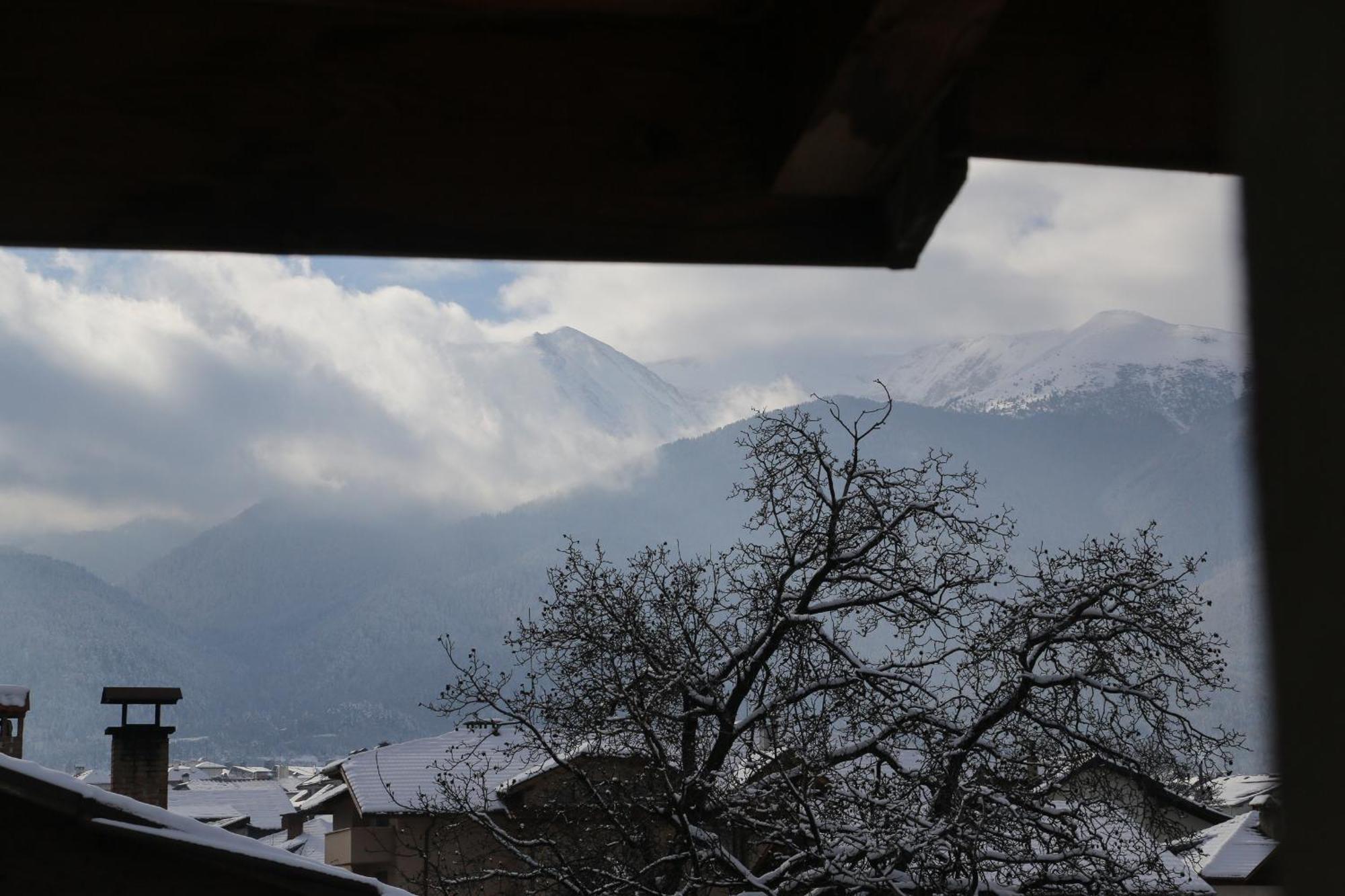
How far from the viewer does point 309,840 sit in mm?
34031

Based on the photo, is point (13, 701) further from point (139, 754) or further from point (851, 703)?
point (851, 703)

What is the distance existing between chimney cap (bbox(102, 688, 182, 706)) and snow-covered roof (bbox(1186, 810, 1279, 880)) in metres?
14.6

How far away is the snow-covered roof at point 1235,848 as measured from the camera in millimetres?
18509

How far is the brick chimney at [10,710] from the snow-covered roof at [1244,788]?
35.1 ft

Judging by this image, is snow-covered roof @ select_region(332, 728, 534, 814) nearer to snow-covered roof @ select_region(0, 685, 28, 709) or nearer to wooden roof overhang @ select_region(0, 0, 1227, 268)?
snow-covered roof @ select_region(0, 685, 28, 709)

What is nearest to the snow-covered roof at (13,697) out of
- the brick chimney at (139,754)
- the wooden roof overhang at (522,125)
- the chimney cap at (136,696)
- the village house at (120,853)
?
the brick chimney at (139,754)

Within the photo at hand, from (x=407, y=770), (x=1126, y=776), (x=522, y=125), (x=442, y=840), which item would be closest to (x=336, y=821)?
(x=407, y=770)

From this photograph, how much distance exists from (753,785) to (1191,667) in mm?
4209

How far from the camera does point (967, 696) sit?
10.4m

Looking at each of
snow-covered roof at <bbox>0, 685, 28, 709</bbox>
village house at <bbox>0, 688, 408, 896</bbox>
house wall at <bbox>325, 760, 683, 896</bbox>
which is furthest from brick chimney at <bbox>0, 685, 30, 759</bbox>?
village house at <bbox>0, 688, 408, 896</bbox>

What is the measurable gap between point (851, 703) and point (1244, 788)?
16111mm

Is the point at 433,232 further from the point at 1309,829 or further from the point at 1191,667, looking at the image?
the point at 1191,667

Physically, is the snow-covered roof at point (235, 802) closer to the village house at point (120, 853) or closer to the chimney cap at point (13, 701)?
the chimney cap at point (13, 701)

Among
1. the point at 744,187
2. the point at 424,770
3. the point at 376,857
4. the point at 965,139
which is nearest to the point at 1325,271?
the point at 965,139
